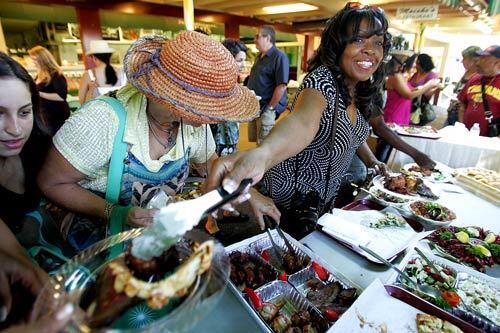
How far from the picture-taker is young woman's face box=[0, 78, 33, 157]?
43.0 inches

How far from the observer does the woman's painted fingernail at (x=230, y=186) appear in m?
0.81

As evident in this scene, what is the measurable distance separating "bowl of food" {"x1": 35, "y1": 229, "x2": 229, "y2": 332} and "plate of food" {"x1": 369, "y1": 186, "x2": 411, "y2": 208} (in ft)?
4.76

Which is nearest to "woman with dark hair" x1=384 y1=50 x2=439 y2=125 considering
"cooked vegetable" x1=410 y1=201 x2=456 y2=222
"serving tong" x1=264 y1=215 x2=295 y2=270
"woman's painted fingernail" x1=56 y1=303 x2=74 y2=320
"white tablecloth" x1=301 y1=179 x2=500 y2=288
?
"white tablecloth" x1=301 y1=179 x2=500 y2=288

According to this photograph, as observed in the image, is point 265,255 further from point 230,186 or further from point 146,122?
point 146,122

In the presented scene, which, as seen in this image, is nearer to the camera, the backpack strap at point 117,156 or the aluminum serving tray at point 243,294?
the aluminum serving tray at point 243,294

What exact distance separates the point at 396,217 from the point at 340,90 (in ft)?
2.65

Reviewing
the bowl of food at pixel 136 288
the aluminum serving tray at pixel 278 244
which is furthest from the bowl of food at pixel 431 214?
the bowl of food at pixel 136 288

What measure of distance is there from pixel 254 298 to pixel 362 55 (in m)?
1.37

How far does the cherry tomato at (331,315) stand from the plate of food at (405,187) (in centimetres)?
120

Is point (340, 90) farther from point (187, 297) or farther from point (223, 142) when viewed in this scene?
Answer: point (223, 142)

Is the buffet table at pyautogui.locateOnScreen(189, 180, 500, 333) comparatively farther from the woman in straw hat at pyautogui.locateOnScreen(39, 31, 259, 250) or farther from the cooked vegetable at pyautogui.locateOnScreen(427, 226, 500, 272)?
the woman in straw hat at pyautogui.locateOnScreen(39, 31, 259, 250)

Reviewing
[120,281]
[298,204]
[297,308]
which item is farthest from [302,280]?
[120,281]

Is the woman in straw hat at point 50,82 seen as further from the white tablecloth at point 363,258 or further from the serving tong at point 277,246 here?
the white tablecloth at point 363,258

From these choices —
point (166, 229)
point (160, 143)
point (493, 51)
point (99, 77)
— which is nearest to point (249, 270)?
point (166, 229)
